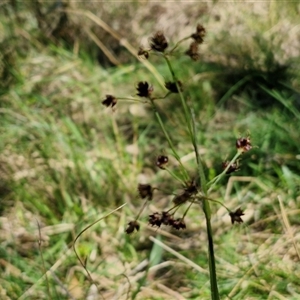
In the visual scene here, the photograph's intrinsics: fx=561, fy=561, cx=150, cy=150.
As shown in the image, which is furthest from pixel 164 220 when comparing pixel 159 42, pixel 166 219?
pixel 159 42

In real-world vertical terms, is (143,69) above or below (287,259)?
above

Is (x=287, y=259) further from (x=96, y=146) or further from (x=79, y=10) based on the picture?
(x=79, y=10)

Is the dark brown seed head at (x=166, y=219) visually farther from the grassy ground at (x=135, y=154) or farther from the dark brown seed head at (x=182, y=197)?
the grassy ground at (x=135, y=154)

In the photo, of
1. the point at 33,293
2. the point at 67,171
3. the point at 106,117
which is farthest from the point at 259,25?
the point at 33,293

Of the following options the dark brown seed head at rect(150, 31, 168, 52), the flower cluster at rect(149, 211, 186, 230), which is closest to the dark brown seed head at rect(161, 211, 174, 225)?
the flower cluster at rect(149, 211, 186, 230)

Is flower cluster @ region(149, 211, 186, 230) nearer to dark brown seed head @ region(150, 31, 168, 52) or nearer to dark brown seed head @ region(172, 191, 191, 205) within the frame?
dark brown seed head @ region(172, 191, 191, 205)

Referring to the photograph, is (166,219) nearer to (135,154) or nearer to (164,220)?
(164,220)

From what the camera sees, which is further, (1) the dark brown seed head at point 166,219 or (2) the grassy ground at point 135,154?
(2) the grassy ground at point 135,154

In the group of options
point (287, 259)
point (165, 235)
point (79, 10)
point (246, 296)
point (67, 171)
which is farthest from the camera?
point (79, 10)

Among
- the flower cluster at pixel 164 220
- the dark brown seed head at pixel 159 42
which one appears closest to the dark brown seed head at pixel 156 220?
the flower cluster at pixel 164 220
